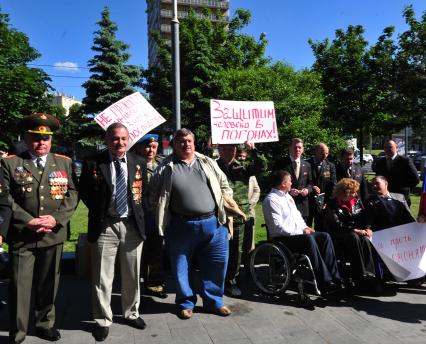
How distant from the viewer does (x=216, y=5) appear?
209ft

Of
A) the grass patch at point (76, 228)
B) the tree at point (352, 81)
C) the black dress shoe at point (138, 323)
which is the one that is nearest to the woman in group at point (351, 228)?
the black dress shoe at point (138, 323)

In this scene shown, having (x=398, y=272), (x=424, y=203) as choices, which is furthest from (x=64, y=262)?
(x=424, y=203)

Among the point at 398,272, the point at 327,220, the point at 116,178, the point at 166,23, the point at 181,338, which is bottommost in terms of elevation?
the point at 181,338

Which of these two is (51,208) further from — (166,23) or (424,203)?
(166,23)

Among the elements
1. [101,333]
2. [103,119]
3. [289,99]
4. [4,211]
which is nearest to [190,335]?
[101,333]

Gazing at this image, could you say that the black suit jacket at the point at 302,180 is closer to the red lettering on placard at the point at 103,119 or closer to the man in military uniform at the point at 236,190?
the man in military uniform at the point at 236,190

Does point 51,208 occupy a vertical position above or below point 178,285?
above

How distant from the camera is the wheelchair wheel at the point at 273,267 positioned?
15.1 feet

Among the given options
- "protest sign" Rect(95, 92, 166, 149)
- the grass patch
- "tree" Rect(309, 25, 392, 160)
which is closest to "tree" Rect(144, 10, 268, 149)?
"tree" Rect(309, 25, 392, 160)

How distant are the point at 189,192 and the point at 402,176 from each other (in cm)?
362

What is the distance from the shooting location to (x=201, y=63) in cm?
2466

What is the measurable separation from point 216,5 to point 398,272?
6511 cm

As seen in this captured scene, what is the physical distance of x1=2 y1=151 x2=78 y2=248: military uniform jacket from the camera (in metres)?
3.45

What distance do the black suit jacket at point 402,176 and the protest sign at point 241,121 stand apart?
73.1 inches
